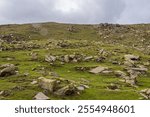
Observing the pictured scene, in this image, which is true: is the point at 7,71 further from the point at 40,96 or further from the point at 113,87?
the point at 113,87

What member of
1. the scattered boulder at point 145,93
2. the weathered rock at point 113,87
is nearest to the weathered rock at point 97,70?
the weathered rock at point 113,87

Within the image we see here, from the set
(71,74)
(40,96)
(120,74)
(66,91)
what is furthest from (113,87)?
(71,74)

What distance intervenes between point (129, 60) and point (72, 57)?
11.9 meters

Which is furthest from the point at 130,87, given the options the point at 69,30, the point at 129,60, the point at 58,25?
the point at 58,25

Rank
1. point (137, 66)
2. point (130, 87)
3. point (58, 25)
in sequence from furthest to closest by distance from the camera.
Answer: point (58, 25) → point (137, 66) → point (130, 87)

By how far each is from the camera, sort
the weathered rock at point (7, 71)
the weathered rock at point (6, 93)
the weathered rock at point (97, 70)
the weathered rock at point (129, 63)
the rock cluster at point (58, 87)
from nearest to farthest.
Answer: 1. the weathered rock at point (6, 93)
2. the rock cluster at point (58, 87)
3. the weathered rock at point (7, 71)
4. the weathered rock at point (97, 70)
5. the weathered rock at point (129, 63)

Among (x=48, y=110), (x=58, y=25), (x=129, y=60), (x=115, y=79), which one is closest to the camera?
(x=48, y=110)

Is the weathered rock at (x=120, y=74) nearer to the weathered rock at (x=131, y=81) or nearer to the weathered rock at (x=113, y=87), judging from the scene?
the weathered rock at (x=131, y=81)

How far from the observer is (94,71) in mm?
80125

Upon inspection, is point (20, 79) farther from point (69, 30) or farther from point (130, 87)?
point (69, 30)

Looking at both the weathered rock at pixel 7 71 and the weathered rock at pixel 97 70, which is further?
the weathered rock at pixel 97 70

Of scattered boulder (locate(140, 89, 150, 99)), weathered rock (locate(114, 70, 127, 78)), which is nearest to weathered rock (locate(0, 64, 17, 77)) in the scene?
weathered rock (locate(114, 70, 127, 78))

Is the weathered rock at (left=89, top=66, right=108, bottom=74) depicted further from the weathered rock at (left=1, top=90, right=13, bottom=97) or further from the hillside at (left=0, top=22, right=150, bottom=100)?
the weathered rock at (left=1, top=90, right=13, bottom=97)

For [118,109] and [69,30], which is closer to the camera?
[118,109]
